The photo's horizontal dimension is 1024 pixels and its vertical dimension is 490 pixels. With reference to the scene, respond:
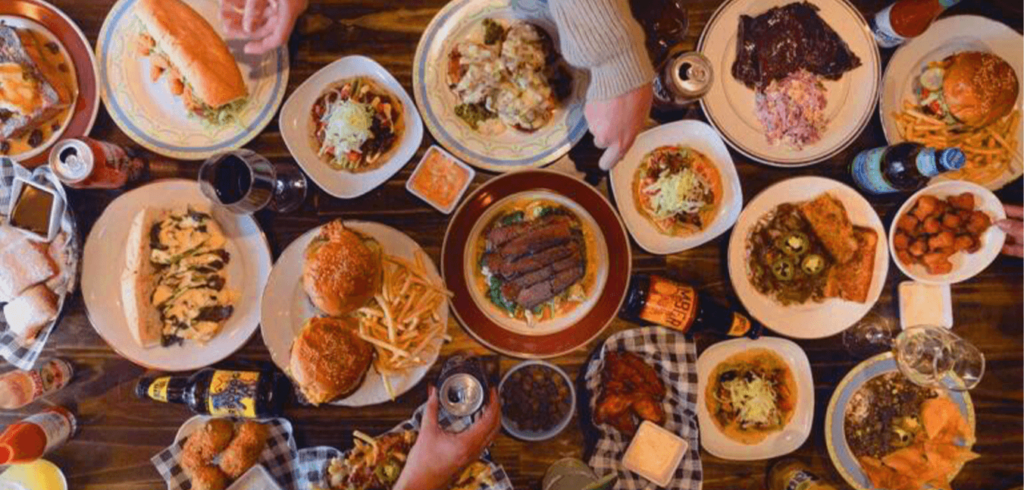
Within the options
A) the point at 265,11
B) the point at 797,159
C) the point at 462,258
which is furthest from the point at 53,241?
the point at 797,159

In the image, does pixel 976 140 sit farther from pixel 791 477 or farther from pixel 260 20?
pixel 260 20

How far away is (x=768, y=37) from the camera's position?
2.64 m

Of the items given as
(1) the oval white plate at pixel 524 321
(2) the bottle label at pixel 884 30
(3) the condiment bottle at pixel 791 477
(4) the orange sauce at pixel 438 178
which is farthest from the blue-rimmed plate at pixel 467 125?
(3) the condiment bottle at pixel 791 477

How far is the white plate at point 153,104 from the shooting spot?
2613 mm

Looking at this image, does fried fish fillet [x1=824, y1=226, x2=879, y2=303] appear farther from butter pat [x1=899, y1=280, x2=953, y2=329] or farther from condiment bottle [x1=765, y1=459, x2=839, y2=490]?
condiment bottle [x1=765, y1=459, x2=839, y2=490]

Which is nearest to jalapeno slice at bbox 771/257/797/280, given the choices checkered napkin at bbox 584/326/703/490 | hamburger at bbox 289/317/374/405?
checkered napkin at bbox 584/326/703/490

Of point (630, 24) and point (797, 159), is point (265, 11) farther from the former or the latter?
point (797, 159)

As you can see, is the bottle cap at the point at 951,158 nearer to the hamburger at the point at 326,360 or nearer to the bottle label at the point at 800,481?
the bottle label at the point at 800,481

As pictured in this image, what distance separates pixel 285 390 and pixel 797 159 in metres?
2.52

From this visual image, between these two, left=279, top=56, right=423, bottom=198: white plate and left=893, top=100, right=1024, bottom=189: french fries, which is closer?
left=279, top=56, right=423, bottom=198: white plate

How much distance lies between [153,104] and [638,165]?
2.19 meters

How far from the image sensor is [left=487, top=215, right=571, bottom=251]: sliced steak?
2609 mm

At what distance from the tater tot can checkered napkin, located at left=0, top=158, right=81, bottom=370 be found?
0.94 m

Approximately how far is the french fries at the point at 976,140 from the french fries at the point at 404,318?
2.24m
